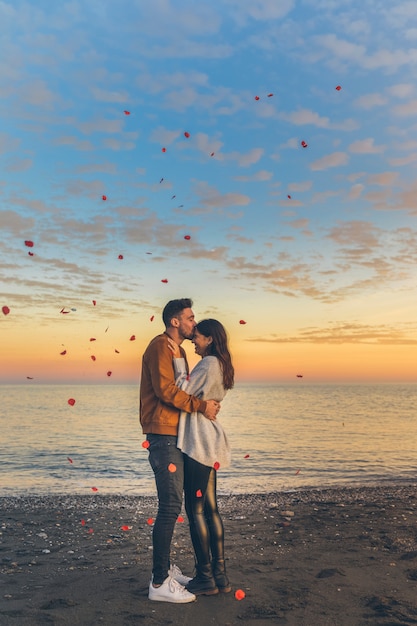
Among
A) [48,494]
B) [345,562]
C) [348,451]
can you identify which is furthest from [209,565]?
[348,451]

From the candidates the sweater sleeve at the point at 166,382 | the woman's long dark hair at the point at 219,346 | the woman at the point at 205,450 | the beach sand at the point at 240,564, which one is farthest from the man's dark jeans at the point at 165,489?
the woman's long dark hair at the point at 219,346

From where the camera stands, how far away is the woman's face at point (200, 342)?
5.67 metres

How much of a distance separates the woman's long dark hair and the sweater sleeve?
377 millimetres

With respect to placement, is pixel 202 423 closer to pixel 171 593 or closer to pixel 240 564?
pixel 171 593

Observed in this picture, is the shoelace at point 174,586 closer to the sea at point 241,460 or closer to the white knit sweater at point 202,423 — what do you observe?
the white knit sweater at point 202,423

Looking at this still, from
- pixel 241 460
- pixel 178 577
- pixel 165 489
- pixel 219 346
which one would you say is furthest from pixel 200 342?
pixel 241 460

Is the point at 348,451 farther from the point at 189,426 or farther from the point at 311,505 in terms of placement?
the point at 189,426

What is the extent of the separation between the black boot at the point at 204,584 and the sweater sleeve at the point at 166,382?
1.60 m

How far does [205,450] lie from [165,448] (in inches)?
15.0

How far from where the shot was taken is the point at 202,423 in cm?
557

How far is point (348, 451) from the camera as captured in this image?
80.2 feet

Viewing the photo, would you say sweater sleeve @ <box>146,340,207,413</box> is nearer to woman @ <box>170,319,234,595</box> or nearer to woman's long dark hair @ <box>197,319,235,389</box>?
woman @ <box>170,319,234,595</box>

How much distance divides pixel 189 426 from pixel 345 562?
2.89m

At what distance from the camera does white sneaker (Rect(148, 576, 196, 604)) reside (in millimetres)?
5453
